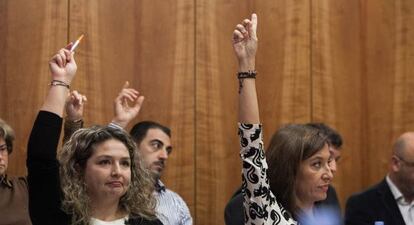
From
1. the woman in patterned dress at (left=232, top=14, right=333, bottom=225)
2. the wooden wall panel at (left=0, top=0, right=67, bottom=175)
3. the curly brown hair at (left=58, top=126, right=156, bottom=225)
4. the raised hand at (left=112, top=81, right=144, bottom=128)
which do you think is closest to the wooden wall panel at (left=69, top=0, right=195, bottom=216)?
the wooden wall panel at (left=0, top=0, right=67, bottom=175)

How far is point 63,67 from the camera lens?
225 centimetres

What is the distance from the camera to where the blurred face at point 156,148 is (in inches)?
150

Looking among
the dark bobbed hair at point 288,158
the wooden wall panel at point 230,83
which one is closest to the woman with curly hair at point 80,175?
the dark bobbed hair at point 288,158

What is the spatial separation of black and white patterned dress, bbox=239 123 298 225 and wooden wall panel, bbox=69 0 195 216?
7.39 feet

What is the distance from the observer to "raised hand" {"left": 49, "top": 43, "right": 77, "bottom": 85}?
7.26 ft

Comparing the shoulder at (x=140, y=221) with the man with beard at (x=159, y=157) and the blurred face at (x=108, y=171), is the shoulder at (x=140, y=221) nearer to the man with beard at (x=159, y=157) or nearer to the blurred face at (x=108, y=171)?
the blurred face at (x=108, y=171)

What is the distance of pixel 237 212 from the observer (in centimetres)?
273

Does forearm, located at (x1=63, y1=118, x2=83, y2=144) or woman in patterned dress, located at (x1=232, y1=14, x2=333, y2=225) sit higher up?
forearm, located at (x1=63, y1=118, x2=83, y2=144)

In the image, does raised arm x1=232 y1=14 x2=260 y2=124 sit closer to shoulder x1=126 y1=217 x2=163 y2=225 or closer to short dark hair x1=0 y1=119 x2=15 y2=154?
shoulder x1=126 y1=217 x2=163 y2=225

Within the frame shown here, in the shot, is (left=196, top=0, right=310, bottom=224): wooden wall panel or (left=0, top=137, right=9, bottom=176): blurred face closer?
(left=0, top=137, right=9, bottom=176): blurred face

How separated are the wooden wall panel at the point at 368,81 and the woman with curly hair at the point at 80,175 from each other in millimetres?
2380

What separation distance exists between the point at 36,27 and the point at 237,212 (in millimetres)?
1977

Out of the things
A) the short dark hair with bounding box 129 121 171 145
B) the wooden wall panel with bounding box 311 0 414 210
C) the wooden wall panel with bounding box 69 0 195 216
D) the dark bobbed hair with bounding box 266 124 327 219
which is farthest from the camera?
the wooden wall panel with bounding box 311 0 414 210

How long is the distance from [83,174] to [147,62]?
6.39 ft
